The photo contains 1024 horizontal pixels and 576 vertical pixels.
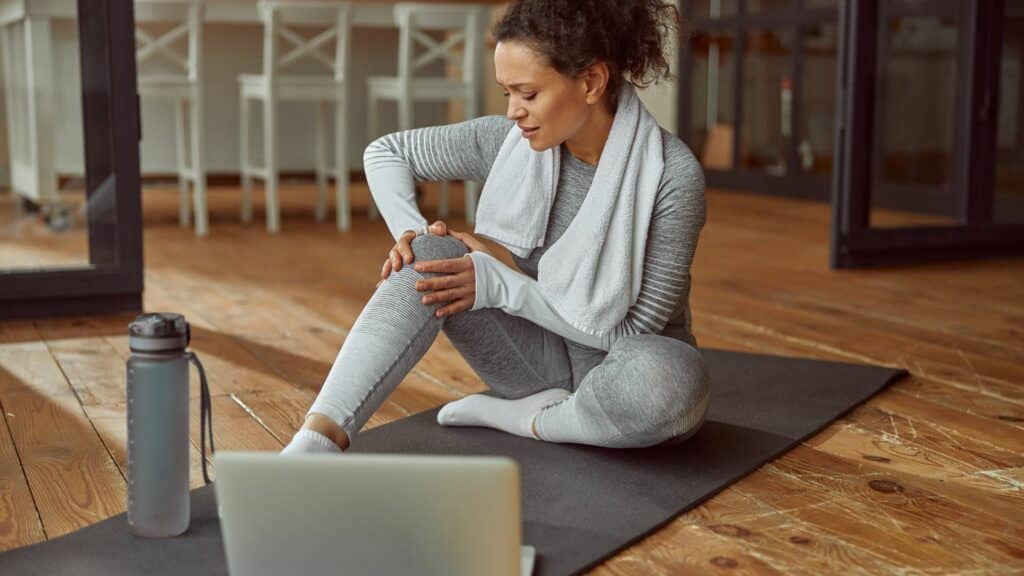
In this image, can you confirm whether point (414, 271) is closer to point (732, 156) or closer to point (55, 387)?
point (55, 387)

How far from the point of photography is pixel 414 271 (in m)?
1.67

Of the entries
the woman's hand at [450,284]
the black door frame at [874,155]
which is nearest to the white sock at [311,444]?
the woman's hand at [450,284]

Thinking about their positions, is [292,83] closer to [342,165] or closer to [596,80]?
[342,165]

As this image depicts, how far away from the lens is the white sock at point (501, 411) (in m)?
1.87

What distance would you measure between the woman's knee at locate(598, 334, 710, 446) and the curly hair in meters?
0.35

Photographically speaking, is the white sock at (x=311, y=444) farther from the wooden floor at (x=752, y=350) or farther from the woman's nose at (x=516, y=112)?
the woman's nose at (x=516, y=112)

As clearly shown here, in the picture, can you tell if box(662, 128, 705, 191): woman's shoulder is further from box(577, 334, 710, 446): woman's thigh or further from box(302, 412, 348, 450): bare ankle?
box(302, 412, 348, 450): bare ankle

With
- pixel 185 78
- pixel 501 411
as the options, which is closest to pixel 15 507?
pixel 501 411

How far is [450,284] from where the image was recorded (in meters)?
1.68

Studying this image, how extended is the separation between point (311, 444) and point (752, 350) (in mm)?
1340

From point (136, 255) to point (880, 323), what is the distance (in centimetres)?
176

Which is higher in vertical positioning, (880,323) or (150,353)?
(150,353)

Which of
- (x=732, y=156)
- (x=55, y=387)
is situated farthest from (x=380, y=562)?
(x=732, y=156)

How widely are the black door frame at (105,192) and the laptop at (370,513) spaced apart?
6.09 feet
